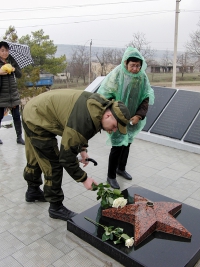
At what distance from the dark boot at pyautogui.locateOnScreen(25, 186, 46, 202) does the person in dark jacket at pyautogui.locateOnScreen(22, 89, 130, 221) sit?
165 millimetres

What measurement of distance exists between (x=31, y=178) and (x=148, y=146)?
2.67 m

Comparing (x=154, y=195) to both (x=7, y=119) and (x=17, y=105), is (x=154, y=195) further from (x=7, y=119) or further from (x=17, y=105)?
(x=7, y=119)

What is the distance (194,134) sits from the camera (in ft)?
16.4

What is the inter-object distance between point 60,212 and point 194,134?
2.99 m

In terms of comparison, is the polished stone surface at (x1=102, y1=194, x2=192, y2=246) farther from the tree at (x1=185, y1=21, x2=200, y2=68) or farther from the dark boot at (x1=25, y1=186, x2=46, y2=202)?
the tree at (x1=185, y1=21, x2=200, y2=68)

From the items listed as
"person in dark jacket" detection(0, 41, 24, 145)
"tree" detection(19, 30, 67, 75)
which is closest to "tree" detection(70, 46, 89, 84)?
"tree" detection(19, 30, 67, 75)

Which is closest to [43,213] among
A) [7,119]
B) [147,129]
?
[147,129]

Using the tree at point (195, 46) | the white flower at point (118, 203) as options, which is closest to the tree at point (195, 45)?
the tree at point (195, 46)

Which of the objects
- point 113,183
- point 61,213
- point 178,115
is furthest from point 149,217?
point 178,115

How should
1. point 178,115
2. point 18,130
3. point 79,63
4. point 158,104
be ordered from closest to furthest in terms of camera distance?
point 18,130 → point 178,115 → point 158,104 → point 79,63

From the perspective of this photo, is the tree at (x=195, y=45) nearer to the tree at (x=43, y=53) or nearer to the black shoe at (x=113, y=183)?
the tree at (x=43, y=53)

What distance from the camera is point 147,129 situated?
5.55 m

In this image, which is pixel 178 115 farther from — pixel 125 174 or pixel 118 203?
pixel 118 203

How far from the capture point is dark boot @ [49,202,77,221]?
2.87 metres
